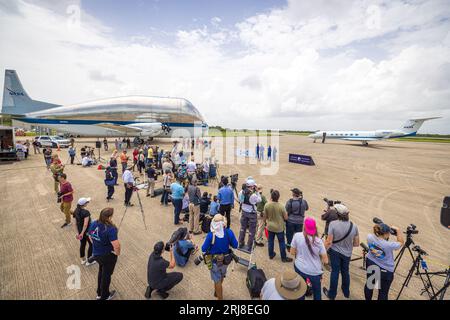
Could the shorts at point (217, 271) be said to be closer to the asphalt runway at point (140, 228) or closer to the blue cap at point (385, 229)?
the asphalt runway at point (140, 228)

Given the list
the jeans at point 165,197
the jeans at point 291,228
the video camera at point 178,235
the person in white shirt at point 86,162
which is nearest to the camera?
the video camera at point 178,235

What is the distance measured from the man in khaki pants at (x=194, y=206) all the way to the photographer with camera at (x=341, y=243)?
359cm

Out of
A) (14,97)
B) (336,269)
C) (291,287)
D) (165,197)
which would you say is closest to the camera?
(291,287)

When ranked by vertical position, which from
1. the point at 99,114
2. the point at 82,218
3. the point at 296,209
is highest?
the point at 99,114

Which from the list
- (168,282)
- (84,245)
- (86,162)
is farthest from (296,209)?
(86,162)

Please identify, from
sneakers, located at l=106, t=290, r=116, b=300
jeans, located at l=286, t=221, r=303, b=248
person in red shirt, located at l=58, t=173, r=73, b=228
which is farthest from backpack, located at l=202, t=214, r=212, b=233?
person in red shirt, located at l=58, t=173, r=73, b=228

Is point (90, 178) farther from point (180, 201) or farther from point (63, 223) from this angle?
point (180, 201)

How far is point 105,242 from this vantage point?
3.20 m

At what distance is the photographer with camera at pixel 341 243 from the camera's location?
3.47 meters

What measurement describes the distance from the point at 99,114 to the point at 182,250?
3320 centimetres

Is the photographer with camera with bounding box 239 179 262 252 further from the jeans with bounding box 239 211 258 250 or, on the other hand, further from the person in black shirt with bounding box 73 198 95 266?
the person in black shirt with bounding box 73 198 95 266

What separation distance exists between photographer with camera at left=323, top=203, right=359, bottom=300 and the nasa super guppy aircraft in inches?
1158

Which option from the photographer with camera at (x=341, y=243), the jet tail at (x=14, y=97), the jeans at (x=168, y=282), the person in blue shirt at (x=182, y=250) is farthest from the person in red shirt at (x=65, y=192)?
the jet tail at (x=14, y=97)

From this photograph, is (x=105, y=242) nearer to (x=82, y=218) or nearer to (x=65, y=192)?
(x=82, y=218)
